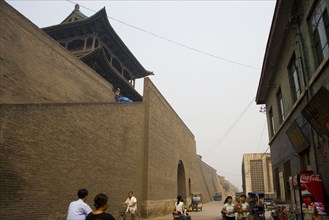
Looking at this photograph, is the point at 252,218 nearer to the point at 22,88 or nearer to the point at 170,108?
the point at 22,88

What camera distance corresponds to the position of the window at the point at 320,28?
634 centimetres

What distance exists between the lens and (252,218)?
11.0 meters

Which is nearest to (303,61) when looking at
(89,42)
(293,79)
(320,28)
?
(320,28)

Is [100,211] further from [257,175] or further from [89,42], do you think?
[257,175]

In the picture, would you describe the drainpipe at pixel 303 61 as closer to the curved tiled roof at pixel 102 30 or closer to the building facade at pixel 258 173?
the curved tiled roof at pixel 102 30

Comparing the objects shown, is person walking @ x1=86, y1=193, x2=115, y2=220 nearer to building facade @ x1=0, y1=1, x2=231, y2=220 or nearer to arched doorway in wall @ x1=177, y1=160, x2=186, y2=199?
building facade @ x1=0, y1=1, x2=231, y2=220

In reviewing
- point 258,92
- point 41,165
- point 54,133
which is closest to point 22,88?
point 54,133

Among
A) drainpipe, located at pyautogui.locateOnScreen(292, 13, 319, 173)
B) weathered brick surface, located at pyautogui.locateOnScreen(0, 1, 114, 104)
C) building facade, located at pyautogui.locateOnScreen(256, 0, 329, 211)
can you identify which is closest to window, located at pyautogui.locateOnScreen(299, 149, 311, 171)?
building facade, located at pyautogui.locateOnScreen(256, 0, 329, 211)

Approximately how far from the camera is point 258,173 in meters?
31.9

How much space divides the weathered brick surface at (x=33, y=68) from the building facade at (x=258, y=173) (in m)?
20.5

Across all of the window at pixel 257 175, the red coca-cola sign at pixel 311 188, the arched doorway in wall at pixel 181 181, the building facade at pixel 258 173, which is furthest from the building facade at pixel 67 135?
the window at pixel 257 175

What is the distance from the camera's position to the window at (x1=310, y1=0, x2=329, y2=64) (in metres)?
6.34

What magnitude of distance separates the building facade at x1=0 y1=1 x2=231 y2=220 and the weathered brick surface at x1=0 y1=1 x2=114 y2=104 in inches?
1.9

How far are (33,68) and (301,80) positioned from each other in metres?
12.2
